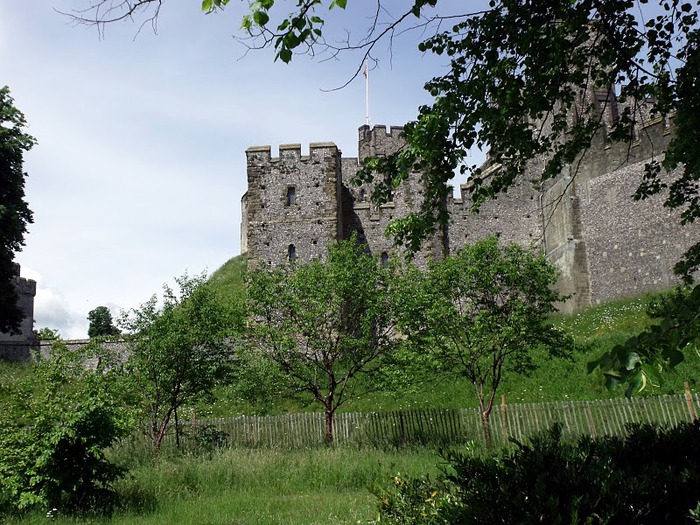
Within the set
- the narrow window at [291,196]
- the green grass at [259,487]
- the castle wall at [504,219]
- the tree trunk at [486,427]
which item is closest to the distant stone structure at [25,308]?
the narrow window at [291,196]

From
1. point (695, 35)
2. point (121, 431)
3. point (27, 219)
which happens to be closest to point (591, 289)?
point (695, 35)

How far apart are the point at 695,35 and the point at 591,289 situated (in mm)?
21976

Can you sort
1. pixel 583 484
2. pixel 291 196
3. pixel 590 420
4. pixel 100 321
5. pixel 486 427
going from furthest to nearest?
pixel 100 321
pixel 291 196
pixel 486 427
pixel 590 420
pixel 583 484

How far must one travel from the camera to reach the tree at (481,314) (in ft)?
54.1

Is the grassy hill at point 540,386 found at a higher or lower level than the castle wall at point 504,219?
lower

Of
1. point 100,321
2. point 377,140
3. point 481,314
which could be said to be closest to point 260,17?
point 481,314

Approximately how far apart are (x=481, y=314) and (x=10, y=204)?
2363cm

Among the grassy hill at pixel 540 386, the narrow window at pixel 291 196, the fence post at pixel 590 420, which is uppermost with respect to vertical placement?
the narrow window at pixel 291 196

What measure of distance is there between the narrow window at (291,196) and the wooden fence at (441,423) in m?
15.4

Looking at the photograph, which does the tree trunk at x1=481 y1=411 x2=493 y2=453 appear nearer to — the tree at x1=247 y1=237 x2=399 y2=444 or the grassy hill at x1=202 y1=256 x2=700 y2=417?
the grassy hill at x1=202 y1=256 x2=700 y2=417

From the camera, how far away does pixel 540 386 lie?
19781 mm

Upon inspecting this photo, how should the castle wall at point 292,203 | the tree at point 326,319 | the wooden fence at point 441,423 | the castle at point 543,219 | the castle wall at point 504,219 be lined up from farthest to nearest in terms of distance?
1. the castle wall at point 504,219
2. the castle wall at point 292,203
3. the castle at point 543,219
4. the tree at point 326,319
5. the wooden fence at point 441,423

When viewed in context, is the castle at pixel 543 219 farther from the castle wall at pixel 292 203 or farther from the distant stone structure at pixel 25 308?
the distant stone structure at pixel 25 308

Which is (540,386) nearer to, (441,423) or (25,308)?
(441,423)
